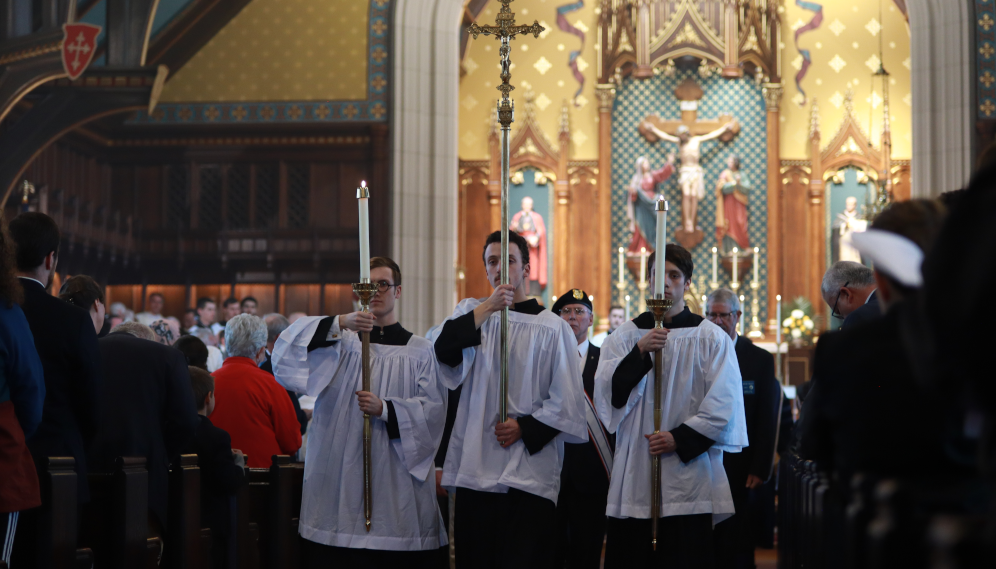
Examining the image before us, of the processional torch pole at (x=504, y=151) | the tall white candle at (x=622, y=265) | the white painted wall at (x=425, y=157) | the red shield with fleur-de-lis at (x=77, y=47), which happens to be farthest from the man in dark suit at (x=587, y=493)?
the tall white candle at (x=622, y=265)

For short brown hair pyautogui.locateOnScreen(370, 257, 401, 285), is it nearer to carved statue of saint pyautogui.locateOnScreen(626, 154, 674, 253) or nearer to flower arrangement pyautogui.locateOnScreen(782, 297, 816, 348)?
flower arrangement pyautogui.locateOnScreen(782, 297, 816, 348)

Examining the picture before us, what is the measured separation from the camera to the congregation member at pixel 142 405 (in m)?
4.20

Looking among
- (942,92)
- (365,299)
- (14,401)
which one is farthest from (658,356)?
(942,92)

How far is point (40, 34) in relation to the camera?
988cm

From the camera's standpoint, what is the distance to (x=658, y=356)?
421 centimetres

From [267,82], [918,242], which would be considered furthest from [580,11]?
[918,242]

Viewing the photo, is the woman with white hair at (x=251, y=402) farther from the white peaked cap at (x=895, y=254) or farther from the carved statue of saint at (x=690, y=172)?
the carved statue of saint at (x=690, y=172)

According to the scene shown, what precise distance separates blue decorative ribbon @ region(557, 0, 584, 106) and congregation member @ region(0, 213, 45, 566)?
12618mm

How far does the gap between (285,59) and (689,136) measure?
577 cm

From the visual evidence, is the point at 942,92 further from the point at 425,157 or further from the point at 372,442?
the point at 372,442

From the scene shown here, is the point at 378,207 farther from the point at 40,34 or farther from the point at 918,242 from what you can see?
the point at 918,242

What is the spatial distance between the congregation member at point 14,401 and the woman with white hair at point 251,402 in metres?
1.70

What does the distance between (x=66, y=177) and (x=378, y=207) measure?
132 inches

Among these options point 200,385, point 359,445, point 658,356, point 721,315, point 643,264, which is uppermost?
point 643,264
